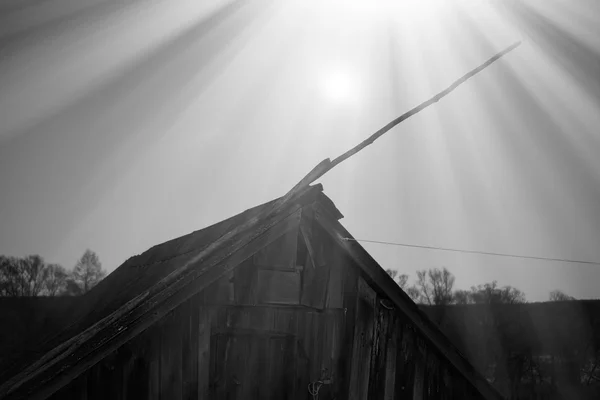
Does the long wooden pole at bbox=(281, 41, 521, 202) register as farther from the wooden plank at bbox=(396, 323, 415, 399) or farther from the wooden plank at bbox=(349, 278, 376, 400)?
the wooden plank at bbox=(396, 323, 415, 399)

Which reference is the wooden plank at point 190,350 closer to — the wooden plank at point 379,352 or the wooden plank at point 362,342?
the wooden plank at point 362,342

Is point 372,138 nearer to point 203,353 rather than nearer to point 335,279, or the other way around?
point 335,279

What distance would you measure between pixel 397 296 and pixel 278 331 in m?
1.46

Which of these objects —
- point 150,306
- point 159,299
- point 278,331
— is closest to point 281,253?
point 278,331

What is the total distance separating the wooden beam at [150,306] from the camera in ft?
14.4

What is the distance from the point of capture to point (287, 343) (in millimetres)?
5969

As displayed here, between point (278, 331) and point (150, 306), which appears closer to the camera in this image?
point (150, 306)

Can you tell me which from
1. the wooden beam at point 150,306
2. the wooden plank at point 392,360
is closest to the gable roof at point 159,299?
the wooden beam at point 150,306

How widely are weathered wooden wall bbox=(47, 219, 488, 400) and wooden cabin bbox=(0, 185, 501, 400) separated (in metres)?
0.01

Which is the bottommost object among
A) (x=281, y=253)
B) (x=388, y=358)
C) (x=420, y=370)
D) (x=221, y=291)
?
(x=420, y=370)

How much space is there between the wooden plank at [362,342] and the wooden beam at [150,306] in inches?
48.1

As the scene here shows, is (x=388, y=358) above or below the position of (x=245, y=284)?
below

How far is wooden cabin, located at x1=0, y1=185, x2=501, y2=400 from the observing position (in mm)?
5102

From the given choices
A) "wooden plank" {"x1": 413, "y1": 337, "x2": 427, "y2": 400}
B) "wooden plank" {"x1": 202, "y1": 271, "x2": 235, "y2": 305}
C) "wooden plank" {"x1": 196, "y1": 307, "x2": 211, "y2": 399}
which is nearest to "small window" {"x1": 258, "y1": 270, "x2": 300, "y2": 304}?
"wooden plank" {"x1": 202, "y1": 271, "x2": 235, "y2": 305}
